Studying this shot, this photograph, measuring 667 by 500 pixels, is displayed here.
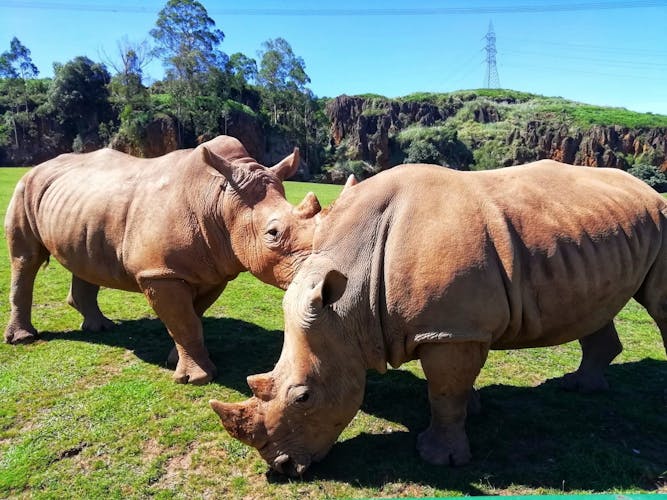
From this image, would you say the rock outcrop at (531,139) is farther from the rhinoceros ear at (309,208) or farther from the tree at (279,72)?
the rhinoceros ear at (309,208)

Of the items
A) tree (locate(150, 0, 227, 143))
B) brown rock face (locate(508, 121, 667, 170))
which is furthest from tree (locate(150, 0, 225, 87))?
brown rock face (locate(508, 121, 667, 170))

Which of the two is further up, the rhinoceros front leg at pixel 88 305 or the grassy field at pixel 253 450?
the rhinoceros front leg at pixel 88 305

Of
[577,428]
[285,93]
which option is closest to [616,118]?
[285,93]

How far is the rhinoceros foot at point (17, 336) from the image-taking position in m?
6.53

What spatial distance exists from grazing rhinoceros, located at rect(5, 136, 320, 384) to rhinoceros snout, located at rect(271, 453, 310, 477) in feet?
4.82

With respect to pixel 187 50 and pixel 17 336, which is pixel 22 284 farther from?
pixel 187 50

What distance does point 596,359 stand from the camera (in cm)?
509

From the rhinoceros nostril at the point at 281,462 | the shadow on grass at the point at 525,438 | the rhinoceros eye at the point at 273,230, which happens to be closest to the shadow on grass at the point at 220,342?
the shadow on grass at the point at 525,438

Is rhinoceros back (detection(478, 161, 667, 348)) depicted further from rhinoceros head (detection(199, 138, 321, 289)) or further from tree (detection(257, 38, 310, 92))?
tree (detection(257, 38, 310, 92))

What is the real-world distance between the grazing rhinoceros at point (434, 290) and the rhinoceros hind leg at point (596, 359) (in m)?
1.24

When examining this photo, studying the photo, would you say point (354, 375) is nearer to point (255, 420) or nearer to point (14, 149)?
point (255, 420)

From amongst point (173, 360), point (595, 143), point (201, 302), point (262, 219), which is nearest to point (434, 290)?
point (262, 219)

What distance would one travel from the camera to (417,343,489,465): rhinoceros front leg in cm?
353

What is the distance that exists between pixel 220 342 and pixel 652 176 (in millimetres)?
55006
